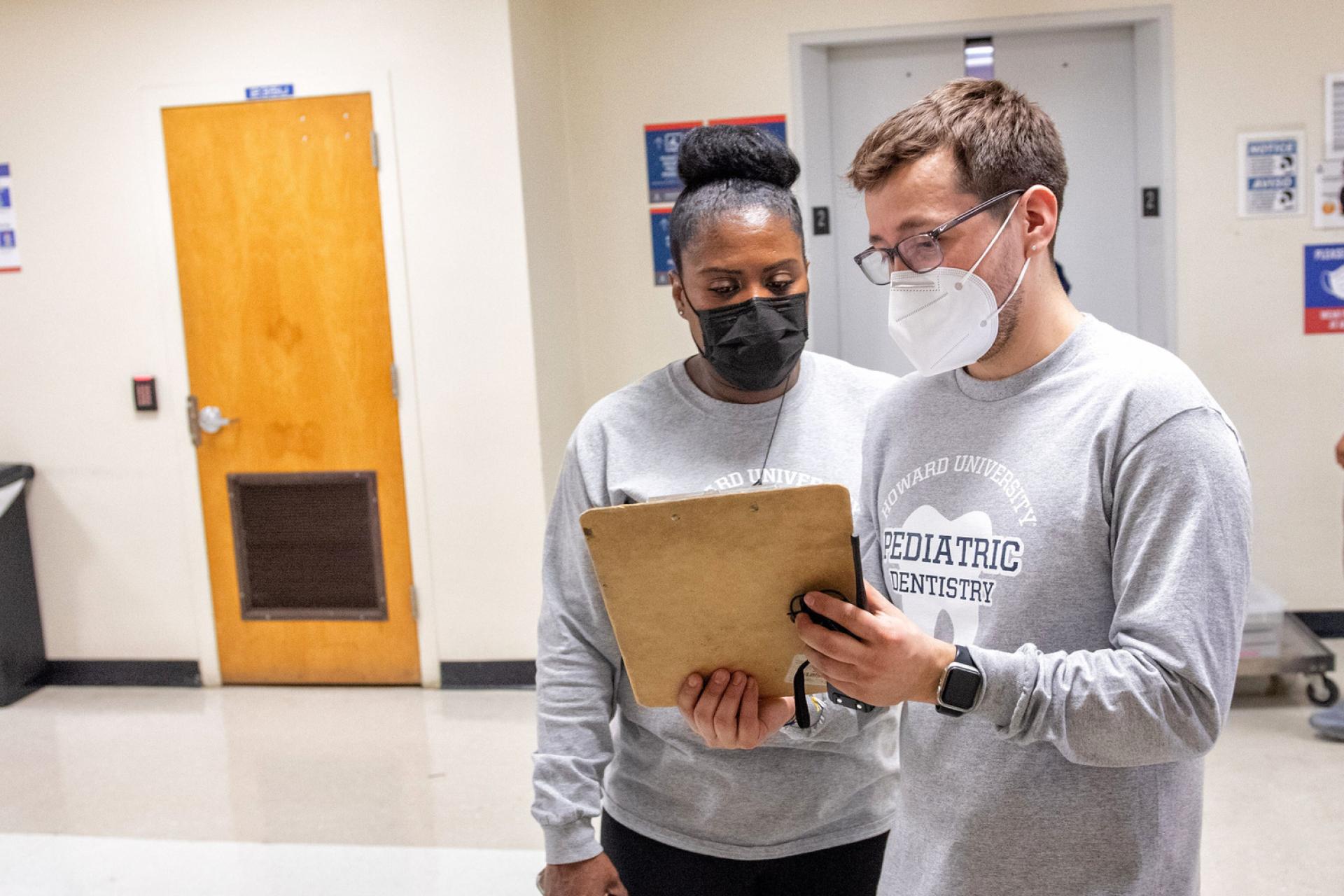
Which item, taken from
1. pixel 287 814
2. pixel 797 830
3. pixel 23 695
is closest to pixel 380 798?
pixel 287 814

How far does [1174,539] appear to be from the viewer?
98 cm

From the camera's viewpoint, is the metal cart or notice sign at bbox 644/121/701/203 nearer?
the metal cart

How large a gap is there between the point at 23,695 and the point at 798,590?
4.28 m

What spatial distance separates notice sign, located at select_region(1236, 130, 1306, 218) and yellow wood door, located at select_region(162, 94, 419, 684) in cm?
313

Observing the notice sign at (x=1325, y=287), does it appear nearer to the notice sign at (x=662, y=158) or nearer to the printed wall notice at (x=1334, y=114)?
the printed wall notice at (x=1334, y=114)

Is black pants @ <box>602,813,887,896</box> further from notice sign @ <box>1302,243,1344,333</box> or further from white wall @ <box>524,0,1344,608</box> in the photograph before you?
notice sign @ <box>1302,243,1344,333</box>

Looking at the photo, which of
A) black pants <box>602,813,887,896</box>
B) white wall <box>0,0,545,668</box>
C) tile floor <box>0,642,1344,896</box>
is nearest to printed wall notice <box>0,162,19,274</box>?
white wall <box>0,0,545,668</box>

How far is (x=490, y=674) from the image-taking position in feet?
13.9

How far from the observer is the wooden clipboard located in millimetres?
1049

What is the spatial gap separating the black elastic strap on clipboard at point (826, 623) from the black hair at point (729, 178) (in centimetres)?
55

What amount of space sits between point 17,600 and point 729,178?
3.93 m

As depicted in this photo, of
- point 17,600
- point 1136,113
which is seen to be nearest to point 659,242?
point 1136,113

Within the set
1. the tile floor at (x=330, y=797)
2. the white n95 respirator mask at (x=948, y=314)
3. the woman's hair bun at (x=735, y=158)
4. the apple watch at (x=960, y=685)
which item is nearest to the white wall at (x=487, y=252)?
the tile floor at (x=330, y=797)

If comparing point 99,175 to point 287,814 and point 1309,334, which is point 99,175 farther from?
point 1309,334
